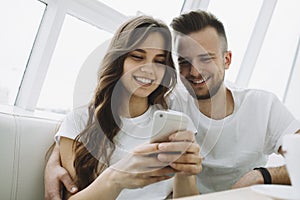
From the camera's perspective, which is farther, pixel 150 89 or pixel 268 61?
pixel 268 61

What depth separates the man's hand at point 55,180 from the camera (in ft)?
3.07

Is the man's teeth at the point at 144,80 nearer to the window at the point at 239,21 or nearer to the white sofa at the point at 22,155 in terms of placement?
the white sofa at the point at 22,155

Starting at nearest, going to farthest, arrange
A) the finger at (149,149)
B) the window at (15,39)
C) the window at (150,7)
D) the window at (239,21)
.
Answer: the finger at (149,149) < the window at (15,39) < the window at (150,7) < the window at (239,21)

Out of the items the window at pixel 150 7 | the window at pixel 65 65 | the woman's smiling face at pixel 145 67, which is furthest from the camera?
the window at pixel 150 7

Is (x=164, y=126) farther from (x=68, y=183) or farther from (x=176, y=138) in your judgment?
(x=68, y=183)

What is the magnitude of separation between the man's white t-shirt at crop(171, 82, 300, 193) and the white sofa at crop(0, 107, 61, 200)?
0.49m

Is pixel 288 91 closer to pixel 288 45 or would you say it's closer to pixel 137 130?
pixel 288 45

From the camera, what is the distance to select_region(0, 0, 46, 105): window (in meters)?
1.38

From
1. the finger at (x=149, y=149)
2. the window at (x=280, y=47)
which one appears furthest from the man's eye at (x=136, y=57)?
the window at (x=280, y=47)

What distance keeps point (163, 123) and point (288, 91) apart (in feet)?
6.62

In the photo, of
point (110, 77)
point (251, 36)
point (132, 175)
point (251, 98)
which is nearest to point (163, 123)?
point (132, 175)

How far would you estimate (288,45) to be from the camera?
2551 mm

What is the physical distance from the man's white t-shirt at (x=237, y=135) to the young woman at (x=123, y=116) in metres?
0.22

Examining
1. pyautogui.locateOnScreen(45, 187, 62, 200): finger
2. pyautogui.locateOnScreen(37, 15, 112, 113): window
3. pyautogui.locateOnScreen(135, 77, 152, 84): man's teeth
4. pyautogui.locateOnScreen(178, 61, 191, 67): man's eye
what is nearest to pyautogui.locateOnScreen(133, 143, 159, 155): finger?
pyautogui.locateOnScreen(135, 77, 152, 84): man's teeth
